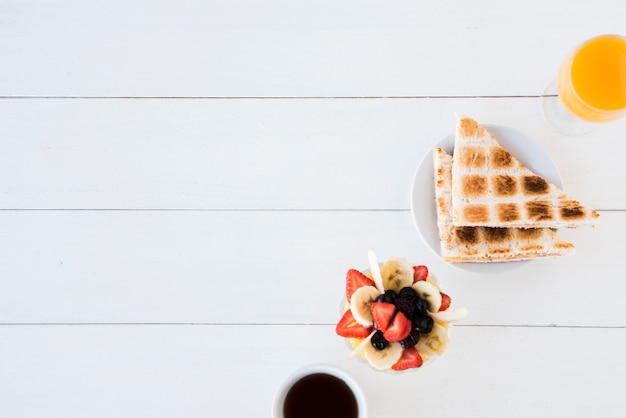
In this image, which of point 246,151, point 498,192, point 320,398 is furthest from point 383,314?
point 246,151

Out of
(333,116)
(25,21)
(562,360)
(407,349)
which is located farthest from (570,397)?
(25,21)

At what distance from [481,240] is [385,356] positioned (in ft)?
1.08

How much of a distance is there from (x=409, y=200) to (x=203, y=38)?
574mm

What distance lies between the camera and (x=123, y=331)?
1241 mm

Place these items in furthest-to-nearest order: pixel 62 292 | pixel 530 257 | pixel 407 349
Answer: pixel 62 292
pixel 530 257
pixel 407 349

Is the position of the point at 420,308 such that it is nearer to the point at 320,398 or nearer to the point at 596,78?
the point at 320,398

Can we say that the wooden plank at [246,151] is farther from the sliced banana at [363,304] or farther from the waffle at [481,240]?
the sliced banana at [363,304]

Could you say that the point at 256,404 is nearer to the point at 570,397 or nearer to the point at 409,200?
the point at 409,200

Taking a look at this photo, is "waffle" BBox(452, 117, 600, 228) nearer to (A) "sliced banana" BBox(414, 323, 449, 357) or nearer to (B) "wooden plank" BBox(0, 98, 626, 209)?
(B) "wooden plank" BBox(0, 98, 626, 209)

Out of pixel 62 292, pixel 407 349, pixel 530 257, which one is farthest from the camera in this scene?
pixel 62 292

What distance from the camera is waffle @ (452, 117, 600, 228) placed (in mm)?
1130

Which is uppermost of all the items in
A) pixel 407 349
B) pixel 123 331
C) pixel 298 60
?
pixel 298 60

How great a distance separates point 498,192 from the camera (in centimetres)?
115

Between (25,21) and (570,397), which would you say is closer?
(570,397)
